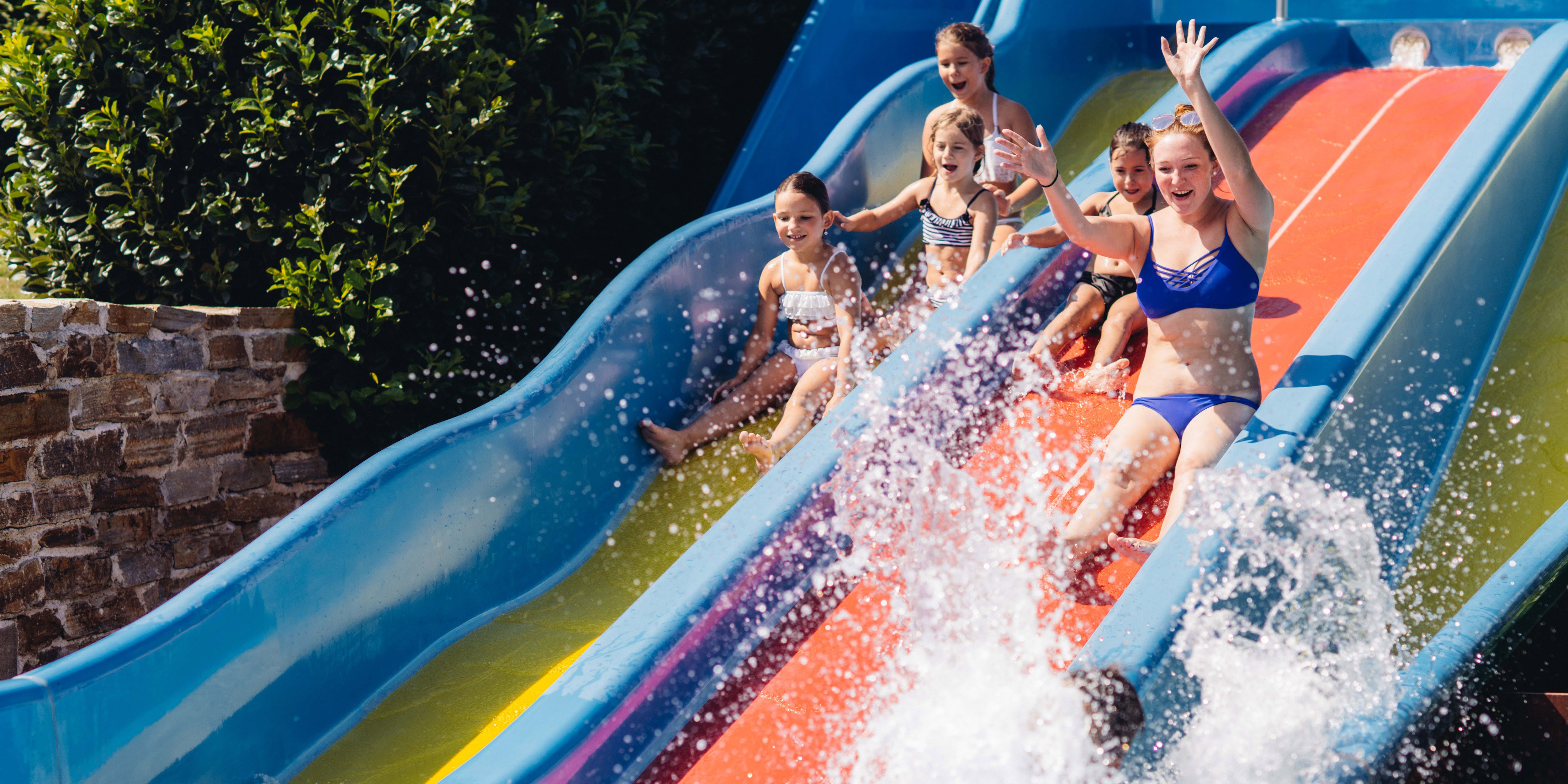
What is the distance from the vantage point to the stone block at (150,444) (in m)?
4.54

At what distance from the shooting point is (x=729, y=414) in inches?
190

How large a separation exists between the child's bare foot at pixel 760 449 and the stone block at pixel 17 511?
2.44m

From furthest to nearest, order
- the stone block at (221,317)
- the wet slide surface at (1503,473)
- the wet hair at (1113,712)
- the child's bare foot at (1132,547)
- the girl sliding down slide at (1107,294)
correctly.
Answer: the stone block at (221,317)
the girl sliding down slide at (1107,294)
the wet slide surface at (1503,473)
the child's bare foot at (1132,547)
the wet hair at (1113,712)

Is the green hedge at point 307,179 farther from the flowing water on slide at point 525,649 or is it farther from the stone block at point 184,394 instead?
the flowing water on slide at point 525,649

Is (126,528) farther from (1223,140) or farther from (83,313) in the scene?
(1223,140)

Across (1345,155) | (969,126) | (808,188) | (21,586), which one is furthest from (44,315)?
(1345,155)

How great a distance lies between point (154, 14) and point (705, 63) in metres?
3.05

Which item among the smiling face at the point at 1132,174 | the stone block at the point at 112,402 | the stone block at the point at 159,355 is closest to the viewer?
the smiling face at the point at 1132,174

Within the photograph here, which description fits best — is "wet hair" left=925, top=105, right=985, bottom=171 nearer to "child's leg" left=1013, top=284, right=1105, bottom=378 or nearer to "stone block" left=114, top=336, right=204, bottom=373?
"child's leg" left=1013, top=284, right=1105, bottom=378

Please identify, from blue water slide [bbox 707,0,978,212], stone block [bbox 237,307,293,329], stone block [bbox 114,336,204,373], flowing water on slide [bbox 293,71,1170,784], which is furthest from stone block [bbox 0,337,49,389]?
blue water slide [bbox 707,0,978,212]

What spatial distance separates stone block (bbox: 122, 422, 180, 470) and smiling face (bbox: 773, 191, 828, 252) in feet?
7.91

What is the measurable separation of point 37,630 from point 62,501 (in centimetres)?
45

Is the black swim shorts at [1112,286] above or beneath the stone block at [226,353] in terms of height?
beneath

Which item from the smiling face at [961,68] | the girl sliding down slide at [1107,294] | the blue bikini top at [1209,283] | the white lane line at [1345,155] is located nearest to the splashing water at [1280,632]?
the blue bikini top at [1209,283]
